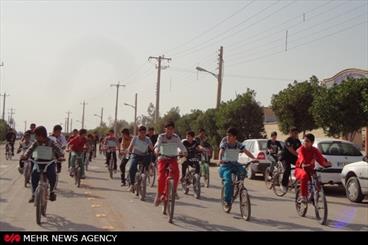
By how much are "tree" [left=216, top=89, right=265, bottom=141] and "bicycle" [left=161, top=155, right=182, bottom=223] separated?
77.3 ft

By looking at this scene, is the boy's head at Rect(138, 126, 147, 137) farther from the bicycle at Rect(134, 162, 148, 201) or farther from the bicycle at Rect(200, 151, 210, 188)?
the bicycle at Rect(200, 151, 210, 188)

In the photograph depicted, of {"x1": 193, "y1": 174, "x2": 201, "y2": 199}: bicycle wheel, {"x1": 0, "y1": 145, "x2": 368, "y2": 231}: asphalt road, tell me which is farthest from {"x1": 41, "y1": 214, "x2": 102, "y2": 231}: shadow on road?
{"x1": 193, "y1": 174, "x2": 201, "y2": 199}: bicycle wheel

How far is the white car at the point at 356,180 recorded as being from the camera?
47.2 feet

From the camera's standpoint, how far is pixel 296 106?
3203cm

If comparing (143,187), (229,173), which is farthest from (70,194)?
(229,173)

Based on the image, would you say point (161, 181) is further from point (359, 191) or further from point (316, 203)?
point (359, 191)

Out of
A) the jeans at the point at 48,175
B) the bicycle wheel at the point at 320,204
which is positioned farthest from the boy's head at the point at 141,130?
the bicycle wheel at the point at 320,204

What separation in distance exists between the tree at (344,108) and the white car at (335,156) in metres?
8.71

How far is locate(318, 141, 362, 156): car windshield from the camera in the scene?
666 inches

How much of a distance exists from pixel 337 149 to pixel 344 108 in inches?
377

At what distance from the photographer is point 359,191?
14602 millimetres

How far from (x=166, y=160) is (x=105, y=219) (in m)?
1.91

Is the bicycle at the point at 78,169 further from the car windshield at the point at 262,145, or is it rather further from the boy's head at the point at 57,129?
the car windshield at the point at 262,145
